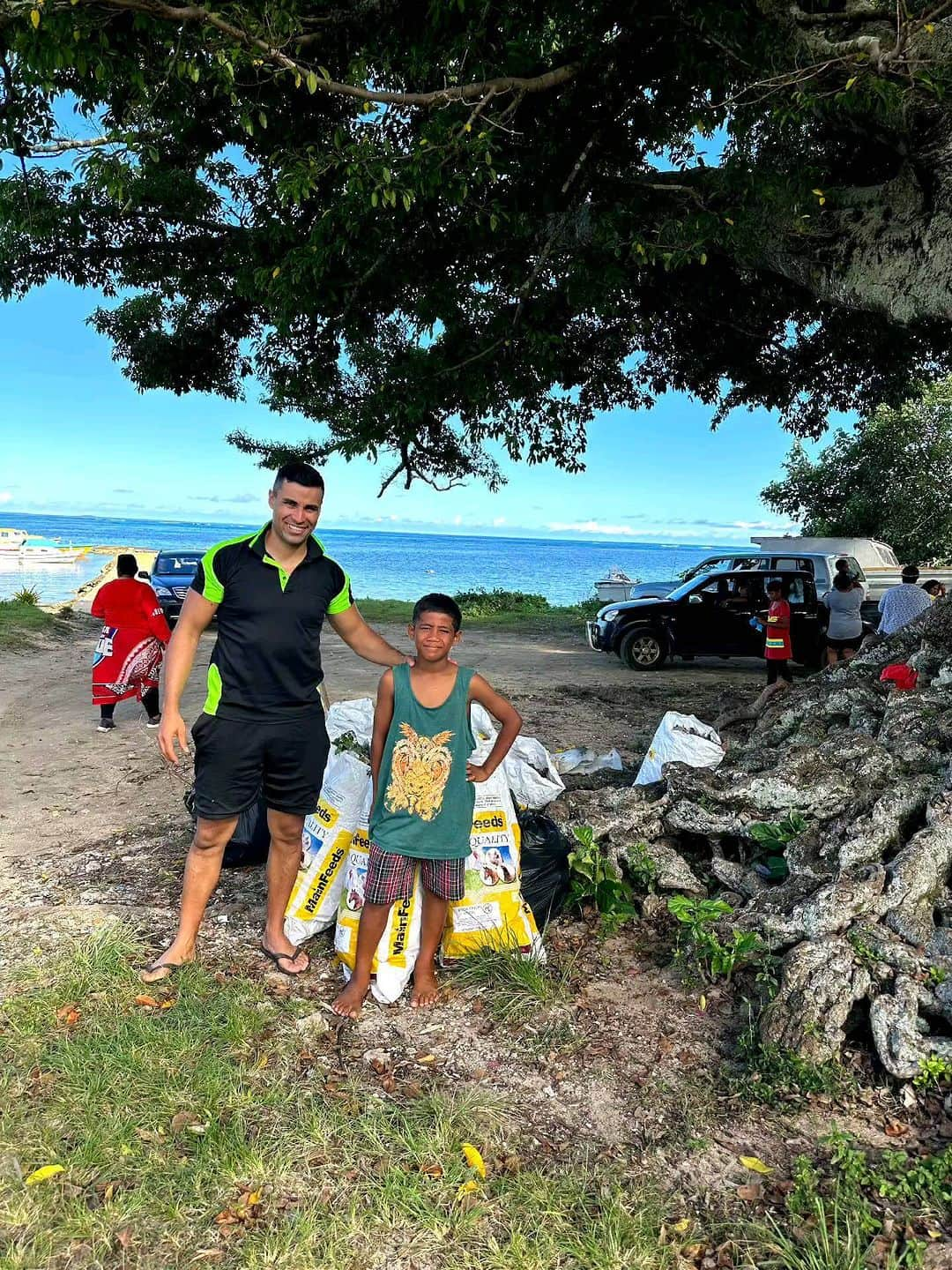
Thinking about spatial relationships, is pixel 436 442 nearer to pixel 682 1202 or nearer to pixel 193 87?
pixel 193 87

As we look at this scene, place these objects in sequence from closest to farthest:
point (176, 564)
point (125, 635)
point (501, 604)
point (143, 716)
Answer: point (125, 635)
point (143, 716)
point (176, 564)
point (501, 604)

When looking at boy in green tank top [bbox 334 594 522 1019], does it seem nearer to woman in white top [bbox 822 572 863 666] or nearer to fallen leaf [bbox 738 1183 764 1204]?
fallen leaf [bbox 738 1183 764 1204]

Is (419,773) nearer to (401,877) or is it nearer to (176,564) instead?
(401,877)

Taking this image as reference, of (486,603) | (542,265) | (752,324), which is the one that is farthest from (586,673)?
(486,603)

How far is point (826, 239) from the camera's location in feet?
20.7

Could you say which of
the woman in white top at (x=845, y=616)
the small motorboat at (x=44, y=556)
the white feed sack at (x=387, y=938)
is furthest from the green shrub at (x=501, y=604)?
the small motorboat at (x=44, y=556)

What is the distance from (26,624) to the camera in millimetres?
15539

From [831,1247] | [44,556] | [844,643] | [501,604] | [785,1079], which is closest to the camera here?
[831,1247]

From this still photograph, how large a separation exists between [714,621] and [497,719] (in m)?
10.1

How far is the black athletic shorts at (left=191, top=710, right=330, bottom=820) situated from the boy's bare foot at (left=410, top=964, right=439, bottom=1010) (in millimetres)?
807

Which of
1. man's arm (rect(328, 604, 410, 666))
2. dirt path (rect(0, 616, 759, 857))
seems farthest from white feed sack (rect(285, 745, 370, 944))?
dirt path (rect(0, 616, 759, 857))

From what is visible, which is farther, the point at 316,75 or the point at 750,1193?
the point at 316,75

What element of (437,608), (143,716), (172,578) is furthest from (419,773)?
(172,578)

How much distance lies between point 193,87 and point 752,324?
6085 millimetres
